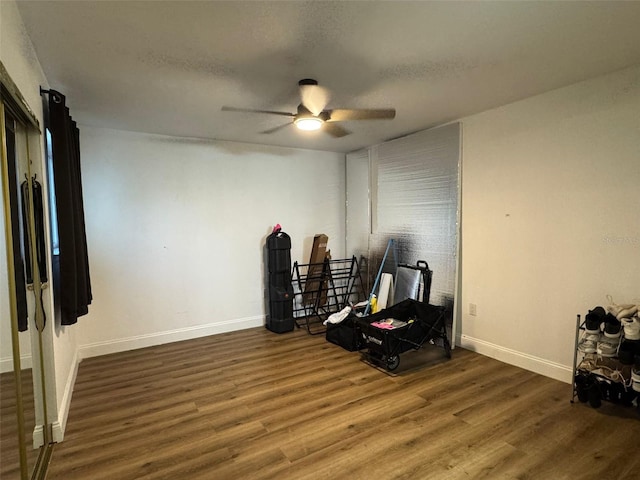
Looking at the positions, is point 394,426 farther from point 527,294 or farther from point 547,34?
point 547,34

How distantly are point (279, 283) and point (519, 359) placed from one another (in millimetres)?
2581

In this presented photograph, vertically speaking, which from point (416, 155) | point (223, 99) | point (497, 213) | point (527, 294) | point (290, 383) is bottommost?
point (290, 383)

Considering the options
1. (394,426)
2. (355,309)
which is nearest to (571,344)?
(394,426)

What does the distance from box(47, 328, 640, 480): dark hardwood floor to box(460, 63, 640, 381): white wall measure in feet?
1.31

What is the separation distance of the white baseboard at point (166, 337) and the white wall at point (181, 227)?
0.03ft

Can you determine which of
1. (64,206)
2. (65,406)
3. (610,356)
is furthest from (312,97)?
(65,406)

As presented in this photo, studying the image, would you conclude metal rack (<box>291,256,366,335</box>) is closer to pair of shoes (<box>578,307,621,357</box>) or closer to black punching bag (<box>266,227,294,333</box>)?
black punching bag (<box>266,227,294,333</box>)

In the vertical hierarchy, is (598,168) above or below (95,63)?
below

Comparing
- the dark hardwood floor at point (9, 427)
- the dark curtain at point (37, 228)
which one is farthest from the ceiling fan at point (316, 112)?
the dark hardwood floor at point (9, 427)

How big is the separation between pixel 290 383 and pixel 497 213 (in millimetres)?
2365

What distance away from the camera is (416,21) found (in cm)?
179

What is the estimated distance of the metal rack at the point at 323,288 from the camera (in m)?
4.69

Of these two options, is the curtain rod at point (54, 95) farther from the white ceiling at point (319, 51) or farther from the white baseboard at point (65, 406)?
the white baseboard at point (65, 406)

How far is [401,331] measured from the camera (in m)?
3.18
